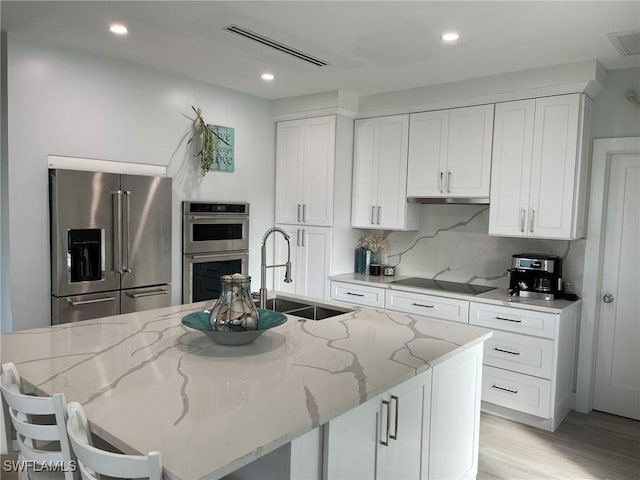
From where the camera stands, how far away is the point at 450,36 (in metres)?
2.92

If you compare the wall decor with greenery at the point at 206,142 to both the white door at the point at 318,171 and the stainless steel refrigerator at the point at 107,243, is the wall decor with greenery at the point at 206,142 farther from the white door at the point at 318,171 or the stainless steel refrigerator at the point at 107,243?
the white door at the point at 318,171

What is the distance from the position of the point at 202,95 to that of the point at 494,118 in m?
2.47

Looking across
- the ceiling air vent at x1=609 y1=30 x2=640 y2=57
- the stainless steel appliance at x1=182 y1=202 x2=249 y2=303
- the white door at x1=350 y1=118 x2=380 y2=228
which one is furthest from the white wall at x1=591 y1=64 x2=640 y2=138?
the stainless steel appliance at x1=182 y1=202 x2=249 y2=303

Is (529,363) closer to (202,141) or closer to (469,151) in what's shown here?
(469,151)

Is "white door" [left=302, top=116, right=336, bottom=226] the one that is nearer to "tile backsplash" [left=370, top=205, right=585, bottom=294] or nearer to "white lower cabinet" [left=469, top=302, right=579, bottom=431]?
"tile backsplash" [left=370, top=205, right=585, bottom=294]

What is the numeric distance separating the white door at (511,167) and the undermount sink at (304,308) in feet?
5.23

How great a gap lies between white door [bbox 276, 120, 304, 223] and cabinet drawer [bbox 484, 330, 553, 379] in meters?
2.13

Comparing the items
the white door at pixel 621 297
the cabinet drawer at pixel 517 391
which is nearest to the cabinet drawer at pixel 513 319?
the cabinet drawer at pixel 517 391

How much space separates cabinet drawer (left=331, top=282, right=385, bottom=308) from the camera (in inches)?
168

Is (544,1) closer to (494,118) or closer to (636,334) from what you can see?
(494,118)

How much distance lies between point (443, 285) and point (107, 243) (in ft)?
9.10

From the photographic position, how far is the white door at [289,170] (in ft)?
15.6

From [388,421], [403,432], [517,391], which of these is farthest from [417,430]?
[517,391]

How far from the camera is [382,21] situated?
8.96ft
